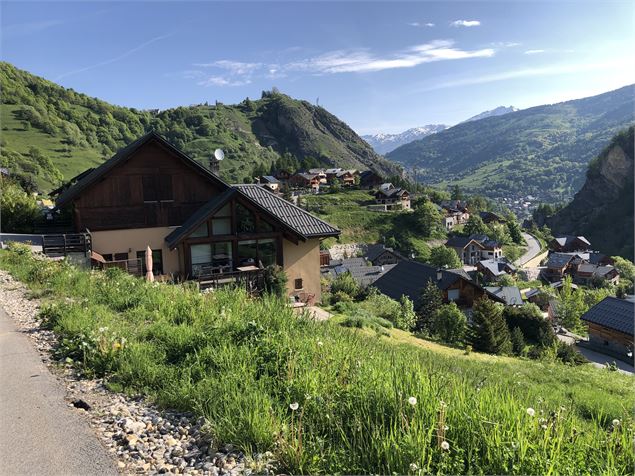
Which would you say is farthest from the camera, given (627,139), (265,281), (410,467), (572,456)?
(627,139)

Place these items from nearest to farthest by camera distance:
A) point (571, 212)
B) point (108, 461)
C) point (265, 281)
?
point (108, 461) < point (265, 281) < point (571, 212)

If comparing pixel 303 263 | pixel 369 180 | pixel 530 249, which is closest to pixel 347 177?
pixel 369 180

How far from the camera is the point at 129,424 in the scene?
176 inches

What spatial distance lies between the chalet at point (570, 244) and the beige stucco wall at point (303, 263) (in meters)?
106

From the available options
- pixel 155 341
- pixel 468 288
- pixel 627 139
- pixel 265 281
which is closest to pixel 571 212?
pixel 627 139

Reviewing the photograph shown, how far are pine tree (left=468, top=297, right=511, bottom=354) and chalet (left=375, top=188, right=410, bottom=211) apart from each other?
248 ft

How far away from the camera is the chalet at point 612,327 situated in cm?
3331

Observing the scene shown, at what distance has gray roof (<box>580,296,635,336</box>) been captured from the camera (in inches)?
1329

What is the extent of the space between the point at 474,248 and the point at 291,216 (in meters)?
80.6

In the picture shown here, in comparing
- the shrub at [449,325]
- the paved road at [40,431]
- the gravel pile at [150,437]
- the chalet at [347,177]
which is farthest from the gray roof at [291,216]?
the chalet at [347,177]

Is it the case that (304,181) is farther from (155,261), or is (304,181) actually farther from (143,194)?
(155,261)

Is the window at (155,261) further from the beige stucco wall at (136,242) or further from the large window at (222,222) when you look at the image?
the large window at (222,222)

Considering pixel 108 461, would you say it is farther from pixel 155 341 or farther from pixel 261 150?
pixel 261 150

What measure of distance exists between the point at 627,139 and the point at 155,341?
526ft
